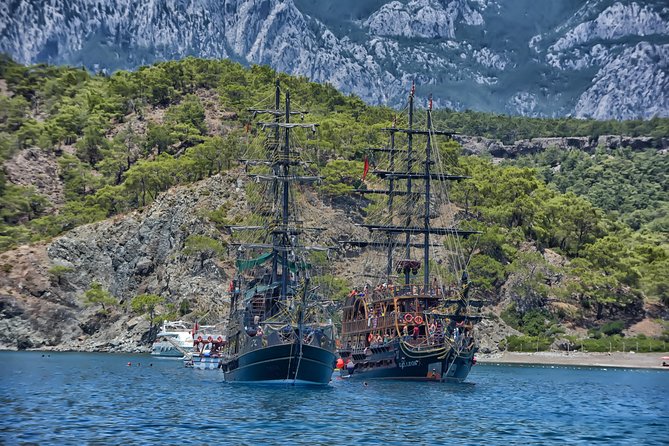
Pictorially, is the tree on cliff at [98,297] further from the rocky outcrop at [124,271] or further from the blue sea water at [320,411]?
the blue sea water at [320,411]

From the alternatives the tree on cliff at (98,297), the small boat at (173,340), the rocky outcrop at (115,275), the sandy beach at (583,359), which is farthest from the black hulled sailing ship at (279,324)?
the tree on cliff at (98,297)

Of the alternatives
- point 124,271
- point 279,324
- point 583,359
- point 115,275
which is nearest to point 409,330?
point 279,324

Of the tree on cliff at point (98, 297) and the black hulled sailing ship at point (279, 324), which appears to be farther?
the tree on cliff at point (98, 297)

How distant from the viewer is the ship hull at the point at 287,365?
74.2 meters

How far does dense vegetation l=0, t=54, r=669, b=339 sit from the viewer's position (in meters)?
140

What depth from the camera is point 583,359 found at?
126 m

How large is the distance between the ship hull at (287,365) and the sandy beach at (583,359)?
54138 mm

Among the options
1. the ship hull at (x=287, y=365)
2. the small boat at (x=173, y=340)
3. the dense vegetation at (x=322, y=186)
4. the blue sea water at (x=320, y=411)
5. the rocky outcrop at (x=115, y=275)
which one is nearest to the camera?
the blue sea water at (x=320, y=411)

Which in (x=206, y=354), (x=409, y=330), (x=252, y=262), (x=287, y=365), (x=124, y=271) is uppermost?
(x=124, y=271)

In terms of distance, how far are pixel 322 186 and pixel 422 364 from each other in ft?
233

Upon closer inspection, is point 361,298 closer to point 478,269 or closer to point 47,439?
point 478,269

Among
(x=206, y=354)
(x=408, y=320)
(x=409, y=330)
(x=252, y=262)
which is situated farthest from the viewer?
(x=206, y=354)

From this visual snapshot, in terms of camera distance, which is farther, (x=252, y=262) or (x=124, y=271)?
(x=124, y=271)

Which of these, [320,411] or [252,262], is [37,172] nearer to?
[252,262]
